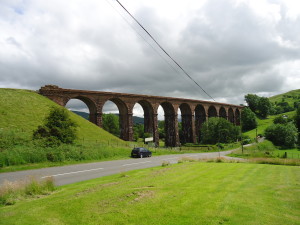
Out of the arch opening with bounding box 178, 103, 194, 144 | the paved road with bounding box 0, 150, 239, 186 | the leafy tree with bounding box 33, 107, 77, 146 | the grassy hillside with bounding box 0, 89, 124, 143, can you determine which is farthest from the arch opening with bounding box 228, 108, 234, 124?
the paved road with bounding box 0, 150, 239, 186

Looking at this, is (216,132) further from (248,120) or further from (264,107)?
(264,107)

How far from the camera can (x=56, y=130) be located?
21.7 metres

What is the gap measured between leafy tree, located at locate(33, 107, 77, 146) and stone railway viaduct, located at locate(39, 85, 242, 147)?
15608 mm

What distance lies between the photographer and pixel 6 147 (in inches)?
712

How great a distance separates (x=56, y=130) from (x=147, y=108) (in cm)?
2978

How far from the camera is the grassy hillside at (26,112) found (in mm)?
26969

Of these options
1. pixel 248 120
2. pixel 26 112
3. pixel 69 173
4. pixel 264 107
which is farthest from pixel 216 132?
pixel 264 107

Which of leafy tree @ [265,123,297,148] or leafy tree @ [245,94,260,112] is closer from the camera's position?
leafy tree @ [265,123,297,148]

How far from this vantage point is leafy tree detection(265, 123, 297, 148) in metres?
61.6

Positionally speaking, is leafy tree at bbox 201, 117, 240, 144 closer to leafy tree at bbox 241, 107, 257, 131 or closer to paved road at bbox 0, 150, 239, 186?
leafy tree at bbox 241, 107, 257, 131

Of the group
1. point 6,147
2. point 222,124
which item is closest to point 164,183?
point 6,147

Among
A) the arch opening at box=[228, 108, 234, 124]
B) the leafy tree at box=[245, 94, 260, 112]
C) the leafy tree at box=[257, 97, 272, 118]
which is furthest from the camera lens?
the leafy tree at box=[245, 94, 260, 112]

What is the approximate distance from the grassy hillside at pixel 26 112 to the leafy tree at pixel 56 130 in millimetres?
5164

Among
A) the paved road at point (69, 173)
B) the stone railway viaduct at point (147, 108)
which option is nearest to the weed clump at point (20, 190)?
the paved road at point (69, 173)
